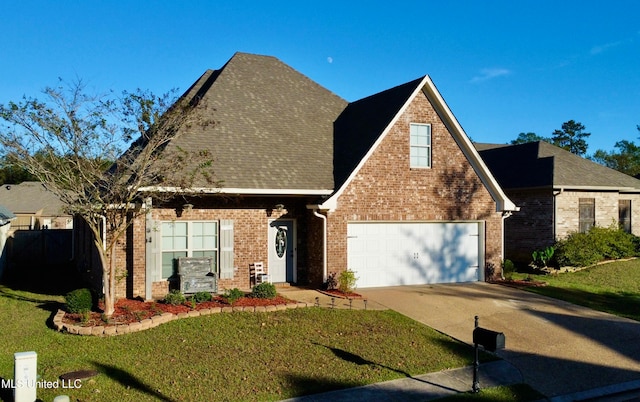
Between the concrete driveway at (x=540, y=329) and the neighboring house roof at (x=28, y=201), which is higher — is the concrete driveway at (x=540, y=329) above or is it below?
below

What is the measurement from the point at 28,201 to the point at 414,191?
39161 mm

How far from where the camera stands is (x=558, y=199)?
2197 cm

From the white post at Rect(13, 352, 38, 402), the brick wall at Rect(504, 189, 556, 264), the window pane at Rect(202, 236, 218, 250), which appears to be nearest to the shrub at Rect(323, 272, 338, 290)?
the window pane at Rect(202, 236, 218, 250)

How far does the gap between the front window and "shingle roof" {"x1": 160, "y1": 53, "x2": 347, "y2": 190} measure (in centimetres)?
151

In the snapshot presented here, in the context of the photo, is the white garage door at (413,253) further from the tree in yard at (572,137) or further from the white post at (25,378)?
the tree in yard at (572,137)

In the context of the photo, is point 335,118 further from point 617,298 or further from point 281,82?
point 617,298

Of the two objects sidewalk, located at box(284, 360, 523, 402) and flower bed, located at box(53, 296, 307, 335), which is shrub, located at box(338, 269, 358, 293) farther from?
sidewalk, located at box(284, 360, 523, 402)

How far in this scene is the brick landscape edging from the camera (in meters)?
10.6

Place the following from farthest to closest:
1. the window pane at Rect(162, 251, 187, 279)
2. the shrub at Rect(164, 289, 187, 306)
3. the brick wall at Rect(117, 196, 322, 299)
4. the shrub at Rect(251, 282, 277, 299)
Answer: the window pane at Rect(162, 251, 187, 279), the brick wall at Rect(117, 196, 322, 299), the shrub at Rect(251, 282, 277, 299), the shrub at Rect(164, 289, 187, 306)

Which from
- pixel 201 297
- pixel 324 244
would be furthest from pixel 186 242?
pixel 324 244

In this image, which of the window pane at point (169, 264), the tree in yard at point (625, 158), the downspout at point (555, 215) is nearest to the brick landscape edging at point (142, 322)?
the window pane at point (169, 264)

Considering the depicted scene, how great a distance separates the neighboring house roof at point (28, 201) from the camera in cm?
4384

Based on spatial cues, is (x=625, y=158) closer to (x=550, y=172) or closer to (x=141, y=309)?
(x=550, y=172)

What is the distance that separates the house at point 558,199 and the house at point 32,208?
3411cm
